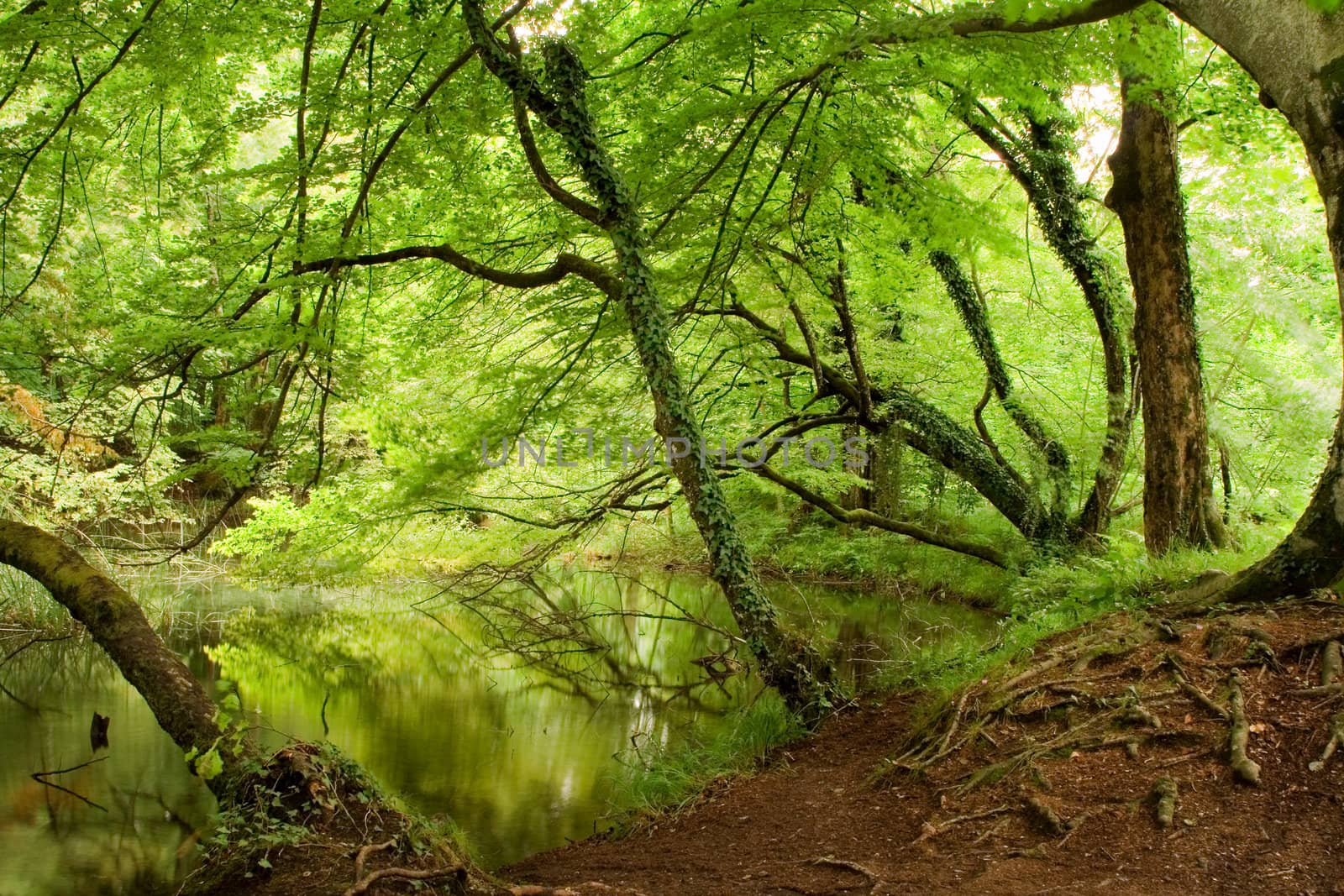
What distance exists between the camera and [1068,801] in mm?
2979

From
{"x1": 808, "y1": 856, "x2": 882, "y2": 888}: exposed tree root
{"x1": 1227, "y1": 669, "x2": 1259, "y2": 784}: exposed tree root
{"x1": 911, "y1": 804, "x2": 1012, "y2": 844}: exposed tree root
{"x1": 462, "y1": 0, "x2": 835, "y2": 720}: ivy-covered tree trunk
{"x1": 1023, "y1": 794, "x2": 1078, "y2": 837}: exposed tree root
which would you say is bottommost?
{"x1": 808, "y1": 856, "x2": 882, "y2": 888}: exposed tree root

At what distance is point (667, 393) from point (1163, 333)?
3.94 metres

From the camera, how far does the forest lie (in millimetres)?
→ 3287

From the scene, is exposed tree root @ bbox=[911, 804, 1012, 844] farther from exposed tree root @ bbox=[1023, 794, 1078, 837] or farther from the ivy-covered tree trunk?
the ivy-covered tree trunk

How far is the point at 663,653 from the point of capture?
10.3 meters

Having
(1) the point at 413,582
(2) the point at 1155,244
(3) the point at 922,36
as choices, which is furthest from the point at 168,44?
(1) the point at 413,582

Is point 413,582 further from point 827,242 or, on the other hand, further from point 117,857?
point 827,242

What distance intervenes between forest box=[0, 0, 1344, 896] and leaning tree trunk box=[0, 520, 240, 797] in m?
0.02

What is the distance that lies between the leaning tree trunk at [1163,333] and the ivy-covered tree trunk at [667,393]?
301 cm

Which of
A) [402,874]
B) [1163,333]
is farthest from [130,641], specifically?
[1163,333]

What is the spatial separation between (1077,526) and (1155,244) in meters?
3.12

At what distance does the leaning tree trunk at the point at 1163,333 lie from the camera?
20.3ft

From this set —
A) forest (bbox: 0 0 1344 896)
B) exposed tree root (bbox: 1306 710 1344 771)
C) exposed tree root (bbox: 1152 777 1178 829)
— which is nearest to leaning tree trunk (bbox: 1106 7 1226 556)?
forest (bbox: 0 0 1344 896)

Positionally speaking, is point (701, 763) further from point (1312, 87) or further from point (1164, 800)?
point (1312, 87)
